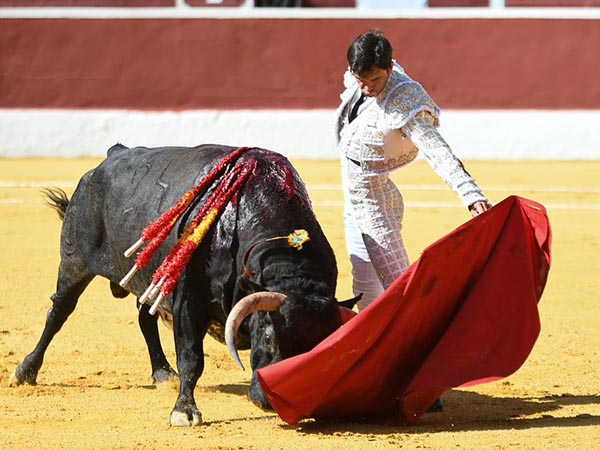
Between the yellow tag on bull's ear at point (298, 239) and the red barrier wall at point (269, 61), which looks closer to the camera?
the yellow tag on bull's ear at point (298, 239)

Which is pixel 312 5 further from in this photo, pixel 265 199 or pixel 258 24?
pixel 265 199

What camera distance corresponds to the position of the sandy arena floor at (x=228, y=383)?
3.88 metres

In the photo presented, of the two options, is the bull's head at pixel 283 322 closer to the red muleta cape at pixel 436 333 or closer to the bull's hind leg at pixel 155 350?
the red muleta cape at pixel 436 333

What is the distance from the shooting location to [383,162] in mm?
4352

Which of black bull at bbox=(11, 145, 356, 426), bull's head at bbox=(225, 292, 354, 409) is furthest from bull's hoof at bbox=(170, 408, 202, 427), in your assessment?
bull's head at bbox=(225, 292, 354, 409)

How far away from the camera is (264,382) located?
386 centimetres

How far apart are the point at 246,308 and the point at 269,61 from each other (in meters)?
7.91

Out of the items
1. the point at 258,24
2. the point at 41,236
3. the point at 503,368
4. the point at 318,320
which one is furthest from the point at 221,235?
the point at 258,24

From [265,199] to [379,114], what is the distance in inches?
18.8

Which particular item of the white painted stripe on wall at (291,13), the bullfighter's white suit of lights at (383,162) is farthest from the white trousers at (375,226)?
the white painted stripe on wall at (291,13)

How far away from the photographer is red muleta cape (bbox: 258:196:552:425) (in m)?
3.91

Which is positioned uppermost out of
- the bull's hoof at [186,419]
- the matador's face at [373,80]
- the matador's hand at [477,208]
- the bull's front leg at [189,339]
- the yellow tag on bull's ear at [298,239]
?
the matador's face at [373,80]

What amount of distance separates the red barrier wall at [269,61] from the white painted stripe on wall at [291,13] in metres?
0.05

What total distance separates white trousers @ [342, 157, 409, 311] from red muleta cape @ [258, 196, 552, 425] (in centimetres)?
35
